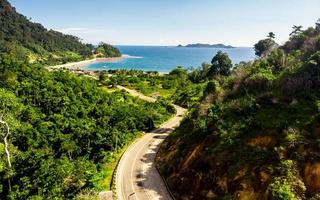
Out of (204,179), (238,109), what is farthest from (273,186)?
(238,109)

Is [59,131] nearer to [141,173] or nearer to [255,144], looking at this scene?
[141,173]

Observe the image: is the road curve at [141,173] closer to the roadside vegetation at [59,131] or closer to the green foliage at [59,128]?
the roadside vegetation at [59,131]

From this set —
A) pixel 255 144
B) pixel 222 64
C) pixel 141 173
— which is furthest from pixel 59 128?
pixel 222 64

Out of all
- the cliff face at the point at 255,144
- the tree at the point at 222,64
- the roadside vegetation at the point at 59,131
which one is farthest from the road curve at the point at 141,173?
the tree at the point at 222,64

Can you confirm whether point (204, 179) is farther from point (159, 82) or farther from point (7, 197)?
point (159, 82)

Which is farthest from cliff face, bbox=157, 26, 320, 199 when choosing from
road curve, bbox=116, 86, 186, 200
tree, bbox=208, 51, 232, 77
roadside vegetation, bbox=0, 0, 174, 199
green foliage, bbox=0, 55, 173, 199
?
tree, bbox=208, 51, 232, 77

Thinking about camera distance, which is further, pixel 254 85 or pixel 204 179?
pixel 254 85

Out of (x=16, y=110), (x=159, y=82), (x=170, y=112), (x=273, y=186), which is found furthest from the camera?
(x=159, y=82)

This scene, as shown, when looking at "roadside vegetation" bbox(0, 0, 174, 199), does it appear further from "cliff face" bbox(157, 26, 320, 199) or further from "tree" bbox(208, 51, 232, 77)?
"tree" bbox(208, 51, 232, 77)
